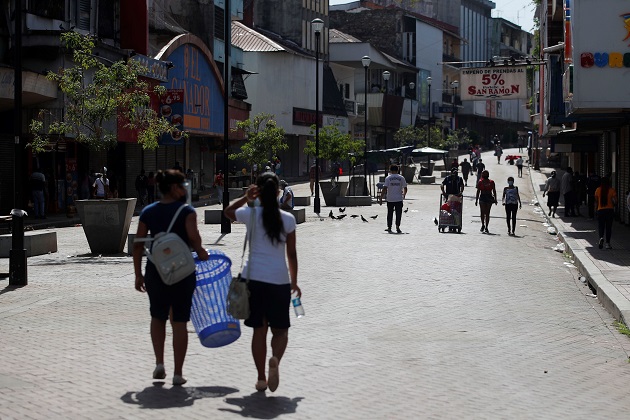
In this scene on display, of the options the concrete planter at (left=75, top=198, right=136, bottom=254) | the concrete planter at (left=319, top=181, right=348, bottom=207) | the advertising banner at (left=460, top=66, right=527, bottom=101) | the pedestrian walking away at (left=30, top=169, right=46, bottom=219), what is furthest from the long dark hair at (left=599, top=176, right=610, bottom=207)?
the concrete planter at (left=319, top=181, right=348, bottom=207)

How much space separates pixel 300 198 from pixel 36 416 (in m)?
33.2

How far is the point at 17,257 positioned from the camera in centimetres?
1515

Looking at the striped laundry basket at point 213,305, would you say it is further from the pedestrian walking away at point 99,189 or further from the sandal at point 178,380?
the pedestrian walking away at point 99,189

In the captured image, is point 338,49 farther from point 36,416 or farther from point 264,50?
point 36,416

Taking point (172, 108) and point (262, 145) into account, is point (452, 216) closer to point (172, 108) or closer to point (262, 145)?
point (262, 145)

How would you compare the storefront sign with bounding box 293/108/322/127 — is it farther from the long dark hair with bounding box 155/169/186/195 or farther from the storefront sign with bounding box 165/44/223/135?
the long dark hair with bounding box 155/169/186/195

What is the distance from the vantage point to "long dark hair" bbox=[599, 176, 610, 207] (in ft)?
70.4

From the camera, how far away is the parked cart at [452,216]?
2762 centimetres

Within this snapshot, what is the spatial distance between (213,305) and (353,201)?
33.0 metres

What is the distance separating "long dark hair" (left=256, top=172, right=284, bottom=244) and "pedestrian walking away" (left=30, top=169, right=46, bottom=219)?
26.1 meters

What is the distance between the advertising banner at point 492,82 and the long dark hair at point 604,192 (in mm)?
16547

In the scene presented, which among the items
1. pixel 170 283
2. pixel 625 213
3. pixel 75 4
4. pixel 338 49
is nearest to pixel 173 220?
pixel 170 283

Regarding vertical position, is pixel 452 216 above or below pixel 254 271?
below

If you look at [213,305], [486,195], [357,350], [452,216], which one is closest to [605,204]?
[486,195]
